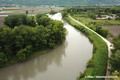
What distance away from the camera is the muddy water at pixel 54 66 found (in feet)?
41.5

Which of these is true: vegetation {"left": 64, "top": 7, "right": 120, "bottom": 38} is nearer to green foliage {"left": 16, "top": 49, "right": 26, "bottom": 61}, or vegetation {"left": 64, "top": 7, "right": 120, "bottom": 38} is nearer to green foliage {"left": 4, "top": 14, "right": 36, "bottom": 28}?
green foliage {"left": 4, "top": 14, "right": 36, "bottom": 28}

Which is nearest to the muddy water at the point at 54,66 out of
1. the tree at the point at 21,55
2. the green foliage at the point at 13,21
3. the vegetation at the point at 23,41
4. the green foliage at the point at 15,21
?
the tree at the point at 21,55

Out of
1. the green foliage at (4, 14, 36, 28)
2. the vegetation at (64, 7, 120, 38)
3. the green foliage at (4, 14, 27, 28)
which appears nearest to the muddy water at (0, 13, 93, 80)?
the vegetation at (64, 7, 120, 38)

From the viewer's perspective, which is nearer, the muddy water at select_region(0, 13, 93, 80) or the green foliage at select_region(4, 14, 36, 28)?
the muddy water at select_region(0, 13, 93, 80)

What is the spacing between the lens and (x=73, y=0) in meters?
145

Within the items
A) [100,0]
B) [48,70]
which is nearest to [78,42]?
[48,70]

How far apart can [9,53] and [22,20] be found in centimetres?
1127

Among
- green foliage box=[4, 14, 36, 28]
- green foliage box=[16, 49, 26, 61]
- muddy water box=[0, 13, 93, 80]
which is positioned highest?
green foliage box=[4, 14, 36, 28]

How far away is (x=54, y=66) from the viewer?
47.8ft

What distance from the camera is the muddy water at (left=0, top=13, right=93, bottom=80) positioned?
12656 millimetres

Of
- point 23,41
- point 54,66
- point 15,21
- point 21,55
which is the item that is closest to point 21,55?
point 21,55

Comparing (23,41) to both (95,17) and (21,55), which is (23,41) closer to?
(21,55)

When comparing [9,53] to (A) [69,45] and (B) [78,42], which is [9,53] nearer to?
(A) [69,45]

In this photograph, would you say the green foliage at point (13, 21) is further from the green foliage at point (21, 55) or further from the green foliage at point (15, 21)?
the green foliage at point (21, 55)
